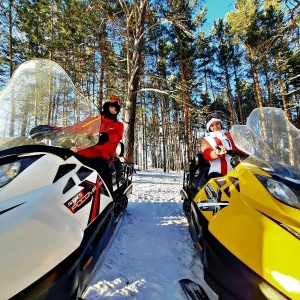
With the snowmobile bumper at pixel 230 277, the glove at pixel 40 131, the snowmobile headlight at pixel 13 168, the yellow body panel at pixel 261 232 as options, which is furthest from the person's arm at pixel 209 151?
the snowmobile headlight at pixel 13 168

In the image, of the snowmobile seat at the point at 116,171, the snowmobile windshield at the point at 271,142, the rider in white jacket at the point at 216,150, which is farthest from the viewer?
the snowmobile seat at the point at 116,171

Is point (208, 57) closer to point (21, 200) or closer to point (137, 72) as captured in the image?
point (137, 72)

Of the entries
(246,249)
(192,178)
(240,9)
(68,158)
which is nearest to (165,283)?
(246,249)

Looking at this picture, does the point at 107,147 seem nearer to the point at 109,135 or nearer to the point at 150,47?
the point at 109,135

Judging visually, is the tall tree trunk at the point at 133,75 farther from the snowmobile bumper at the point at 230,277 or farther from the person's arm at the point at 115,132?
the snowmobile bumper at the point at 230,277

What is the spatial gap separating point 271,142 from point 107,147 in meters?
1.99

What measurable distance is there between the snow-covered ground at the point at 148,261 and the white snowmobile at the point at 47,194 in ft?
1.41

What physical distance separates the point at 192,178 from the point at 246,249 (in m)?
2.53

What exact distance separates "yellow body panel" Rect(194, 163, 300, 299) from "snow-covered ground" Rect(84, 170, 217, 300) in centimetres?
83

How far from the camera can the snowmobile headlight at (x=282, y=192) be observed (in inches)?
69.4

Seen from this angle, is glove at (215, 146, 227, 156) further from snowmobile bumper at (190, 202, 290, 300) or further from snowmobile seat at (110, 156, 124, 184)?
snowmobile seat at (110, 156, 124, 184)

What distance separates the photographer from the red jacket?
3330 mm

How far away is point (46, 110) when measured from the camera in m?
2.61

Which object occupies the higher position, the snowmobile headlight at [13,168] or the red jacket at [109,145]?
the red jacket at [109,145]
